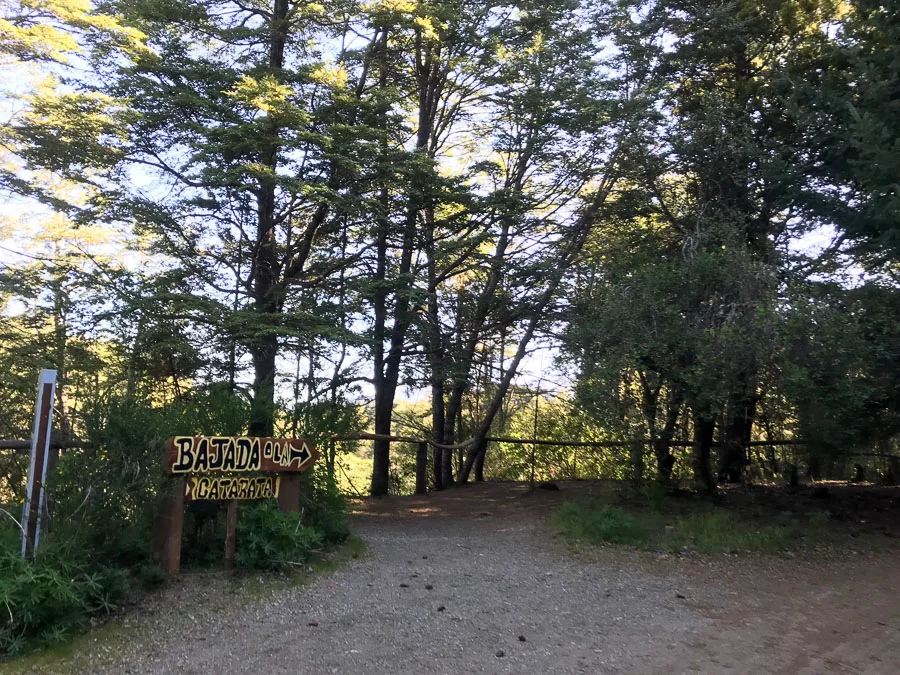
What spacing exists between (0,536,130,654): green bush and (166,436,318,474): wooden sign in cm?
112

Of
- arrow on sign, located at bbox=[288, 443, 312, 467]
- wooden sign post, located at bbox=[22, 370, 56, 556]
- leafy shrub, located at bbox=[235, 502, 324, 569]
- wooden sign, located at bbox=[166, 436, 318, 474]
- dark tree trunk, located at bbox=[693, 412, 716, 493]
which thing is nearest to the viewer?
wooden sign post, located at bbox=[22, 370, 56, 556]

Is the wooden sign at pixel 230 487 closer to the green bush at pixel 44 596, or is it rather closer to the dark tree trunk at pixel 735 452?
the green bush at pixel 44 596

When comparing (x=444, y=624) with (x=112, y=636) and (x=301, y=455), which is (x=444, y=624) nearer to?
(x=112, y=636)

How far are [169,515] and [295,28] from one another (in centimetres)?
916

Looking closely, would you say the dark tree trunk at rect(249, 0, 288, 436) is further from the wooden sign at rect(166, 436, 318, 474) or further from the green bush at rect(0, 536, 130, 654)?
the green bush at rect(0, 536, 130, 654)

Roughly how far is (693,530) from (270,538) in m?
5.16

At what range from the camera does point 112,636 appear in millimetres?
5152

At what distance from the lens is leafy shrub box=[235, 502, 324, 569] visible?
6.65 metres


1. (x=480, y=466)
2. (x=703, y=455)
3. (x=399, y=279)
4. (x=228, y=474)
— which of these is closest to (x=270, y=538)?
(x=228, y=474)

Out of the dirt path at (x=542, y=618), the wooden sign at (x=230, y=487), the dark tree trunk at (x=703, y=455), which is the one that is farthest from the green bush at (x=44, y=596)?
the dark tree trunk at (x=703, y=455)

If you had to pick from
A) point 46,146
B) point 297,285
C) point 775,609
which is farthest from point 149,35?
point 775,609

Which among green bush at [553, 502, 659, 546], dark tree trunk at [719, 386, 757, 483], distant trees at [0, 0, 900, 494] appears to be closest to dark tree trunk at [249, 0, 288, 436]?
distant trees at [0, 0, 900, 494]

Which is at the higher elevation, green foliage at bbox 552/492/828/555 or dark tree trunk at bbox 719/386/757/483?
dark tree trunk at bbox 719/386/757/483

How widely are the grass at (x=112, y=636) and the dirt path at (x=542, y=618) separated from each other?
0.08m
